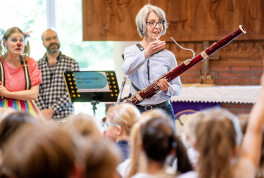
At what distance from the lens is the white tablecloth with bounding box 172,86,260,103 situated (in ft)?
19.3

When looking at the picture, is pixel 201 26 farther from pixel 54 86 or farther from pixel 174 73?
pixel 174 73

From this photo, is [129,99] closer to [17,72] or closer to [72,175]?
[17,72]

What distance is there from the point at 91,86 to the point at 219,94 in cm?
185

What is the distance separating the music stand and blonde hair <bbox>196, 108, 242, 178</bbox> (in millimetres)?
2884

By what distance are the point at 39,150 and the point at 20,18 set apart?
7140mm

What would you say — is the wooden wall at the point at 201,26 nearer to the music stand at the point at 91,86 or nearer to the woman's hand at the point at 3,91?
the music stand at the point at 91,86

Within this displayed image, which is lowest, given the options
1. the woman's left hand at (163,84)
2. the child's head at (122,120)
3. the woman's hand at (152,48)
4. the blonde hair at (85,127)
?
the child's head at (122,120)

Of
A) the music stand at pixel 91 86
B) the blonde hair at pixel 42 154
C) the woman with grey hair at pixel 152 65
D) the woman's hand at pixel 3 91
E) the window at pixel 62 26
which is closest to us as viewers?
the blonde hair at pixel 42 154

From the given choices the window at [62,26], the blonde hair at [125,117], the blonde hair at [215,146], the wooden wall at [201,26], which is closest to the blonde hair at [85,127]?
the blonde hair at [215,146]

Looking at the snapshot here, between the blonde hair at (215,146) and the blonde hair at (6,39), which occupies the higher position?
the blonde hair at (6,39)

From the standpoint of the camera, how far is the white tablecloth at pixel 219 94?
5879 mm

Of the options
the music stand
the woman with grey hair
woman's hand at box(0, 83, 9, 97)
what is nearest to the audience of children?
the woman with grey hair

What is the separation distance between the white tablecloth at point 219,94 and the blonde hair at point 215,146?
4016 millimetres

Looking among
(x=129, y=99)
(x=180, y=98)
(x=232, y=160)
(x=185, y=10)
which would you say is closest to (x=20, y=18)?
(x=185, y=10)
